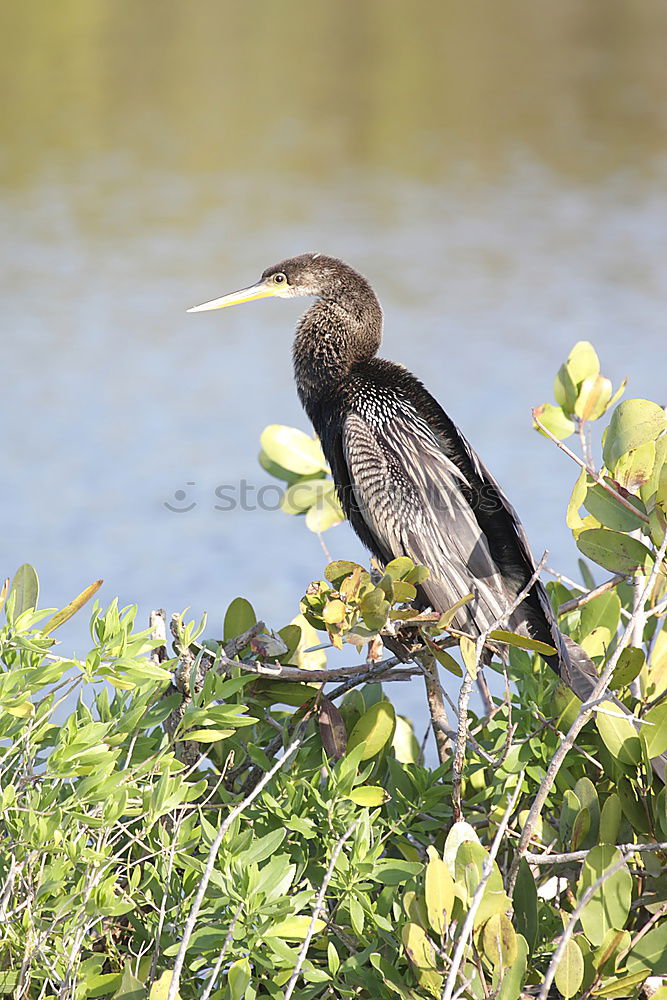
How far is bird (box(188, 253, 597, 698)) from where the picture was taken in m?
2.58

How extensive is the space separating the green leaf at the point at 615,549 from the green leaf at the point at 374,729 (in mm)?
455

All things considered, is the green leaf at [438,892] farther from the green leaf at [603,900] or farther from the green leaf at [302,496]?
the green leaf at [302,496]

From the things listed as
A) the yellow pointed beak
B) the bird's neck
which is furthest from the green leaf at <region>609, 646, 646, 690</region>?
the yellow pointed beak

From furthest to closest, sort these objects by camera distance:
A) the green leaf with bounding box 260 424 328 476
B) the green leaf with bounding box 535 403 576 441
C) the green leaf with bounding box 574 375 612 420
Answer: the green leaf with bounding box 260 424 328 476 < the green leaf with bounding box 535 403 576 441 < the green leaf with bounding box 574 375 612 420

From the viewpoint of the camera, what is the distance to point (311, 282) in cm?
343

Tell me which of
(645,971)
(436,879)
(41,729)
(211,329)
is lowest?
(645,971)

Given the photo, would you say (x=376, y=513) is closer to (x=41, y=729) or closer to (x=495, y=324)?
(x=41, y=729)

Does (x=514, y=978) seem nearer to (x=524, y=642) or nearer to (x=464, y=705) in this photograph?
(x=464, y=705)

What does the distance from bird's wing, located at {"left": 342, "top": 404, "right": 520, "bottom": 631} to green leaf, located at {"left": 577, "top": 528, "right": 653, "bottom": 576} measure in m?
0.52

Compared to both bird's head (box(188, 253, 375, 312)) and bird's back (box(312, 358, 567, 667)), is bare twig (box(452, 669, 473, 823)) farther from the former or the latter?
bird's head (box(188, 253, 375, 312))

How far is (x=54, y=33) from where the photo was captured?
41.0ft

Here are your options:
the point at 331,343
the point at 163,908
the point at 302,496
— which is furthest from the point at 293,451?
the point at 163,908

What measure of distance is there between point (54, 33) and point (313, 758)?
12.2m

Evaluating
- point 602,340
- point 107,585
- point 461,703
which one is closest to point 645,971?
point 461,703
